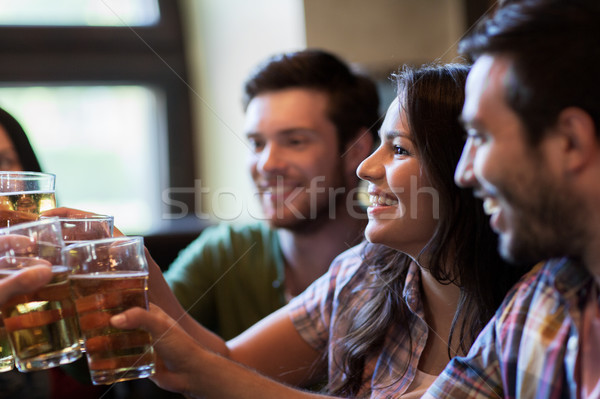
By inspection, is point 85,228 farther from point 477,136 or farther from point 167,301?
point 477,136

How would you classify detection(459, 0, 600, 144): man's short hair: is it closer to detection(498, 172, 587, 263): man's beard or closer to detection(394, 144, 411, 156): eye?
detection(498, 172, 587, 263): man's beard

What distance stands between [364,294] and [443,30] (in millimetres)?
1856

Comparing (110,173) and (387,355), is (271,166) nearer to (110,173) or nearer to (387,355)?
(387,355)

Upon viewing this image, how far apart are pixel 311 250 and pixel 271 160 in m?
0.30

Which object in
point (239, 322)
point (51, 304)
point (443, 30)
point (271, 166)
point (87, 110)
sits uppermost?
point (443, 30)

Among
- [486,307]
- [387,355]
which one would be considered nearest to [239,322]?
[387,355]

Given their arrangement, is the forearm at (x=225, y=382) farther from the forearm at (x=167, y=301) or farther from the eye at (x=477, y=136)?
the eye at (x=477, y=136)

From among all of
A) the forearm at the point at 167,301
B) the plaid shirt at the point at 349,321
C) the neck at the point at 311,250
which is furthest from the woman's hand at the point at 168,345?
the neck at the point at 311,250

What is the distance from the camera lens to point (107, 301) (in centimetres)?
95

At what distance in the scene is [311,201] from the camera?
2.06 metres

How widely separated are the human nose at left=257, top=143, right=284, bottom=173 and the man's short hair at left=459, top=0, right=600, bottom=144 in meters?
1.24

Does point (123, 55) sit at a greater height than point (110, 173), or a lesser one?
greater

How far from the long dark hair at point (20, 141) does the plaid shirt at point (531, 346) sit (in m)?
1.22

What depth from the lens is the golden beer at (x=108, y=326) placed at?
3.11 feet
